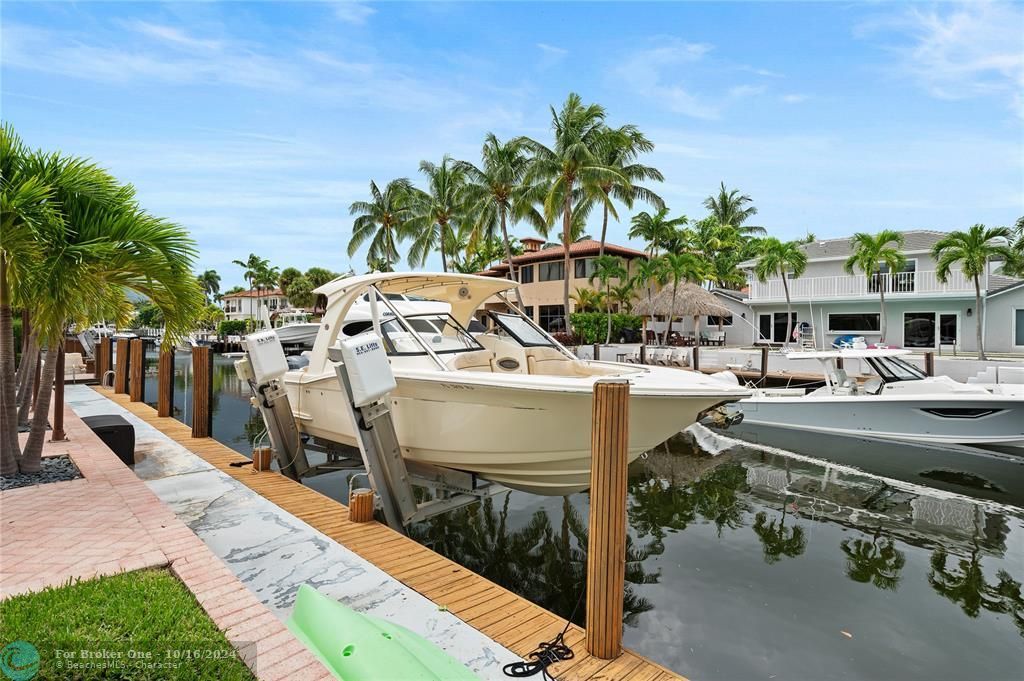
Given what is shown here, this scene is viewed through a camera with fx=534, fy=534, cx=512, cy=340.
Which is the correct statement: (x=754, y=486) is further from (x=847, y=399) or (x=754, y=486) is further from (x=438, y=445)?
(x=438, y=445)

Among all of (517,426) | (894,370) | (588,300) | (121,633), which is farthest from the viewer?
(588,300)

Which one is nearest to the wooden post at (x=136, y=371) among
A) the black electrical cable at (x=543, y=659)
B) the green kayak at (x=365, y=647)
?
the green kayak at (x=365, y=647)

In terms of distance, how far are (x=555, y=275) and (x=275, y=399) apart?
90.9ft

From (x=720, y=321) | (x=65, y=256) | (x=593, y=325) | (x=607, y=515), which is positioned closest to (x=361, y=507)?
(x=607, y=515)

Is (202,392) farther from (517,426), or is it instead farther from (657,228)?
(657,228)

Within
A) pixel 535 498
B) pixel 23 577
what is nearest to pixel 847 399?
pixel 535 498

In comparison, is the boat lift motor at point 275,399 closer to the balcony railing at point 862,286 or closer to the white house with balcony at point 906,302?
the white house with balcony at point 906,302

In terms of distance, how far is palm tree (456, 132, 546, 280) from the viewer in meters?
28.5

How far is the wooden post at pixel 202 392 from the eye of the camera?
9155mm

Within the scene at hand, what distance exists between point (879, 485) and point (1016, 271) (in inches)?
891

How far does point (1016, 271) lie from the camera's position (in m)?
24.3

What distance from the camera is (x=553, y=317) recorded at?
114 feet

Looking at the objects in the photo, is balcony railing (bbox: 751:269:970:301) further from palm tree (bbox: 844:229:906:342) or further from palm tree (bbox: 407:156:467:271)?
palm tree (bbox: 407:156:467:271)

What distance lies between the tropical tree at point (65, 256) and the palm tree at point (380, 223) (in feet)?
112
